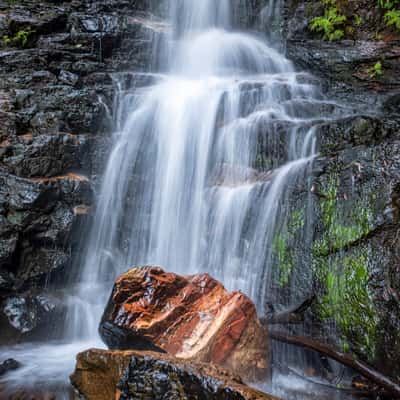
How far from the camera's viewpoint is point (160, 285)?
4.39 m

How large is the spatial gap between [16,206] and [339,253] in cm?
495

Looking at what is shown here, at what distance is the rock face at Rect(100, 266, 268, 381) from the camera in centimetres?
381

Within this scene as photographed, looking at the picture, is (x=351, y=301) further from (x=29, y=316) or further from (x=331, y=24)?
(x=331, y=24)

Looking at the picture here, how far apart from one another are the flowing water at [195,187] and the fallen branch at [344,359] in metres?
0.67

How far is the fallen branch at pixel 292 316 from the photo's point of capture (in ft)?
14.9

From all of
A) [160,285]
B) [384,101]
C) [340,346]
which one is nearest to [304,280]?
[340,346]

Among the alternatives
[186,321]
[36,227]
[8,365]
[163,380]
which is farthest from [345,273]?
[36,227]

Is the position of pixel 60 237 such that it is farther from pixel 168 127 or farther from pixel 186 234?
pixel 168 127

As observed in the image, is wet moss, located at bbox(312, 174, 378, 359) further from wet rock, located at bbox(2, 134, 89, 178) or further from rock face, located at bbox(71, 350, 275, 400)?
wet rock, located at bbox(2, 134, 89, 178)

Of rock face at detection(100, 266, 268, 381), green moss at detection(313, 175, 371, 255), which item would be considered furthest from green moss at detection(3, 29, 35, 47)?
green moss at detection(313, 175, 371, 255)

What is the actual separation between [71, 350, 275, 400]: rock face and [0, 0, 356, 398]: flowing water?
1.86 m

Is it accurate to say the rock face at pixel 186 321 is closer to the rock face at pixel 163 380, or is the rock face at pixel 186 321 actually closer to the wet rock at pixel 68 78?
the rock face at pixel 163 380

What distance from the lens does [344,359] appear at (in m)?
4.05

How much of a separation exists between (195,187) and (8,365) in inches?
162
